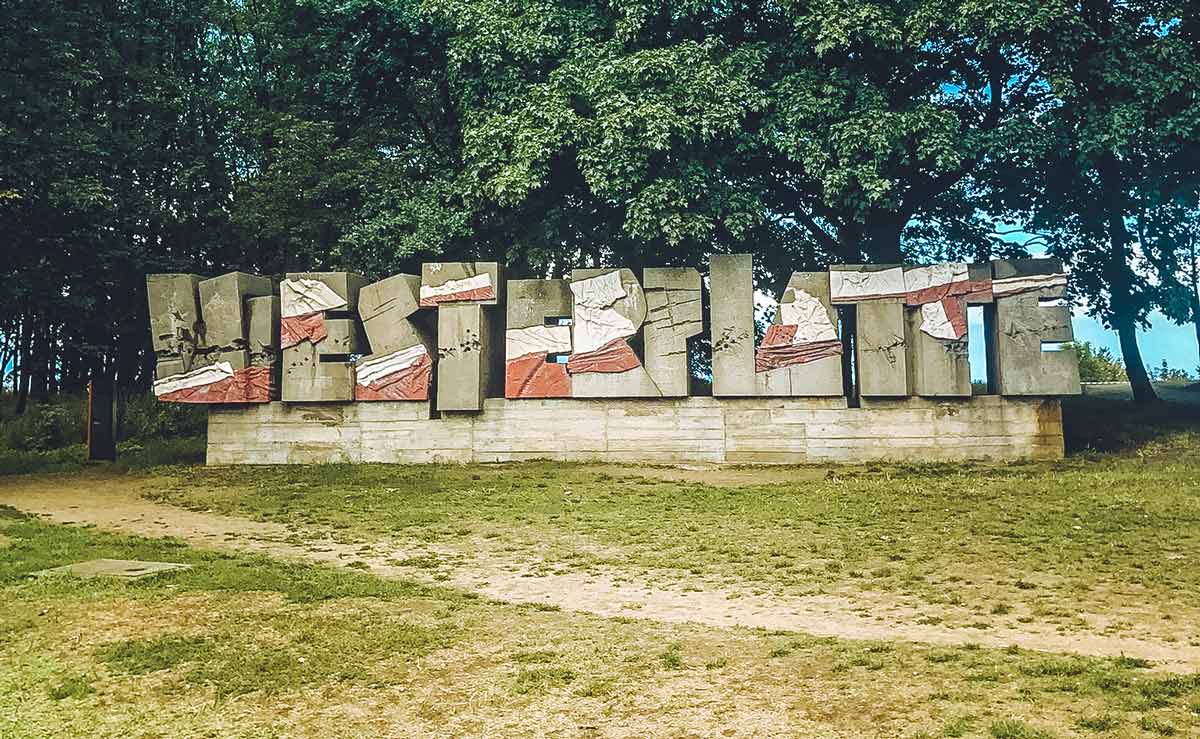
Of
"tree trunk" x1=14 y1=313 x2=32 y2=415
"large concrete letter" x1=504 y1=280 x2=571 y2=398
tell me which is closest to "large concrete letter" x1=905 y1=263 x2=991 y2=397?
"large concrete letter" x1=504 y1=280 x2=571 y2=398

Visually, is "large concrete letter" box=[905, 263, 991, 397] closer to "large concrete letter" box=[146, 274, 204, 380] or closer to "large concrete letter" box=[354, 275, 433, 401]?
"large concrete letter" box=[354, 275, 433, 401]

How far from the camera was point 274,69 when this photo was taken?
28016 millimetres

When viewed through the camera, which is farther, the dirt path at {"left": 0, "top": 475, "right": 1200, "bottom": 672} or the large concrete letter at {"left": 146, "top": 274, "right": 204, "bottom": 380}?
the large concrete letter at {"left": 146, "top": 274, "right": 204, "bottom": 380}

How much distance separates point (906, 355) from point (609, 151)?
6777 millimetres

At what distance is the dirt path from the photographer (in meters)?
7.18

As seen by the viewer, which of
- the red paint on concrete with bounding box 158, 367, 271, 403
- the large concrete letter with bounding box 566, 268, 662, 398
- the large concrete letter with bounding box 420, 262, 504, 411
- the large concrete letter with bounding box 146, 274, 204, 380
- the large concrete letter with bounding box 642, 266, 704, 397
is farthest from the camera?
the large concrete letter with bounding box 146, 274, 204, 380

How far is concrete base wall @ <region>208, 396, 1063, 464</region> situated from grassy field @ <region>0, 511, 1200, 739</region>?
10936mm

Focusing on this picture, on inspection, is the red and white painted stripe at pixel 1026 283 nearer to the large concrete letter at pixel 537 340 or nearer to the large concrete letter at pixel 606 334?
the large concrete letter at pixel 606 334

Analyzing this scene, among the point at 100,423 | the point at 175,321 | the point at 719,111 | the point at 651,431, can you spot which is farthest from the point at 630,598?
the point at 100,423

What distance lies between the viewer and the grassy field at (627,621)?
5.73 m

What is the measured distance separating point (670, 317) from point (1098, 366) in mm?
21569

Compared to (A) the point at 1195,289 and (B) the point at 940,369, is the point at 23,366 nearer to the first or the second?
(B) the point at 940,369

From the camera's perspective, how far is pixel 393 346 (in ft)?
65.5

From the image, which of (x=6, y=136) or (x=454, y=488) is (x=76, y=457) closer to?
(x=6, y=136)
